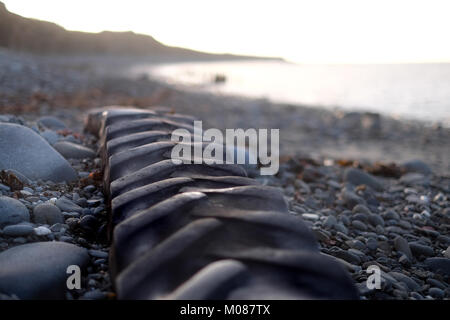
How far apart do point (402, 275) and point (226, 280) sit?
4.47ft

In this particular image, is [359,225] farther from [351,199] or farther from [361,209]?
[351,199]

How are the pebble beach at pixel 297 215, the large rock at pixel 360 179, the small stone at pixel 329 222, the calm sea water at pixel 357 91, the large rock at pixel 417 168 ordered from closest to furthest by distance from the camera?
the pebble beach at pixel 297 215, the small stone at pixel 329 222, the large rock at pixel 360 179, the large rock at pixel 417 168, the calm sea water at pixel 357 91

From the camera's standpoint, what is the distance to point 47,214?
1868mm

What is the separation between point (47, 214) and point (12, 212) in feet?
0.56

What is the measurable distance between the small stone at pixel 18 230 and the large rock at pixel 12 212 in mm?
80

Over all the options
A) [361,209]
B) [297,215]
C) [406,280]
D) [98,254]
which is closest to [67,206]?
[98,254]

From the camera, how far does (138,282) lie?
113 cm

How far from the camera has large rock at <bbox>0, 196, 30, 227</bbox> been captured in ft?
5.67

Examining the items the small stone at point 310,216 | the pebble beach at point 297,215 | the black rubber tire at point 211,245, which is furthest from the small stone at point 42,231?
the small stone at point 310,216

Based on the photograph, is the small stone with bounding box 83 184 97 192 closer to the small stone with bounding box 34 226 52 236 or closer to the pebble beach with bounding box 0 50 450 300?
the pebble beach with bounding box 0 50 450 300

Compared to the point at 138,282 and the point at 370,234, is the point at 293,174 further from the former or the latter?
the point at 138,282

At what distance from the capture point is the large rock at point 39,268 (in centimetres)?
133

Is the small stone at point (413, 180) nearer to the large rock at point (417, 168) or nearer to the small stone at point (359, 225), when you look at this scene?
the large rock at point (417, 168)
